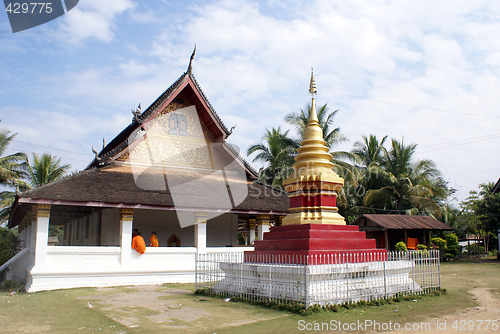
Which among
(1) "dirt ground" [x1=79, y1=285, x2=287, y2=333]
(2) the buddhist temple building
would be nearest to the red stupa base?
(1) "dirt ground" [x1=79, y1=285, x2=287, y2=333]

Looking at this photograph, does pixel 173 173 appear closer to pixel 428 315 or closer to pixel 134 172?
pixel 134 172

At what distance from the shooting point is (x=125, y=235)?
43.0 feet

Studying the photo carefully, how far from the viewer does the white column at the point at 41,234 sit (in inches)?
468

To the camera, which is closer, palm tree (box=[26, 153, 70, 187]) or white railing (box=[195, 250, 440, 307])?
white railing (box=[195, 250, 440, 307])

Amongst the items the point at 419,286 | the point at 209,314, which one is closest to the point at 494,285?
the point at 419,286

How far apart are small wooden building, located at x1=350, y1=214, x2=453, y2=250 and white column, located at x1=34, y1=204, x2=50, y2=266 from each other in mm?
16310

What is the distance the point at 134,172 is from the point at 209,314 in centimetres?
813

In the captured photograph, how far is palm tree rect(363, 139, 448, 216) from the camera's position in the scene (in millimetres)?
→ 28250

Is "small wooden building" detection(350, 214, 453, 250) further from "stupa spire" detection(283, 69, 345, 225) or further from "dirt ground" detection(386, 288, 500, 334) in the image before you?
"dirt ground" detection(386, 288, 500, 334)

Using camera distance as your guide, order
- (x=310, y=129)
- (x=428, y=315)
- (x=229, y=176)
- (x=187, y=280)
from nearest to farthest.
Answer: (x=428, y=315)
(x=310, y=129)
(x=187, y=280)
(x=229, y=176)

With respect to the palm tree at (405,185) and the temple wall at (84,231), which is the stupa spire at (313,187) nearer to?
the temple wall at (84,231)

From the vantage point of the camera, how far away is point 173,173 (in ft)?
50.3

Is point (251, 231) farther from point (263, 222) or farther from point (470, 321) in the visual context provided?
point (470, 321)

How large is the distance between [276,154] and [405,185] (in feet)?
29.7
